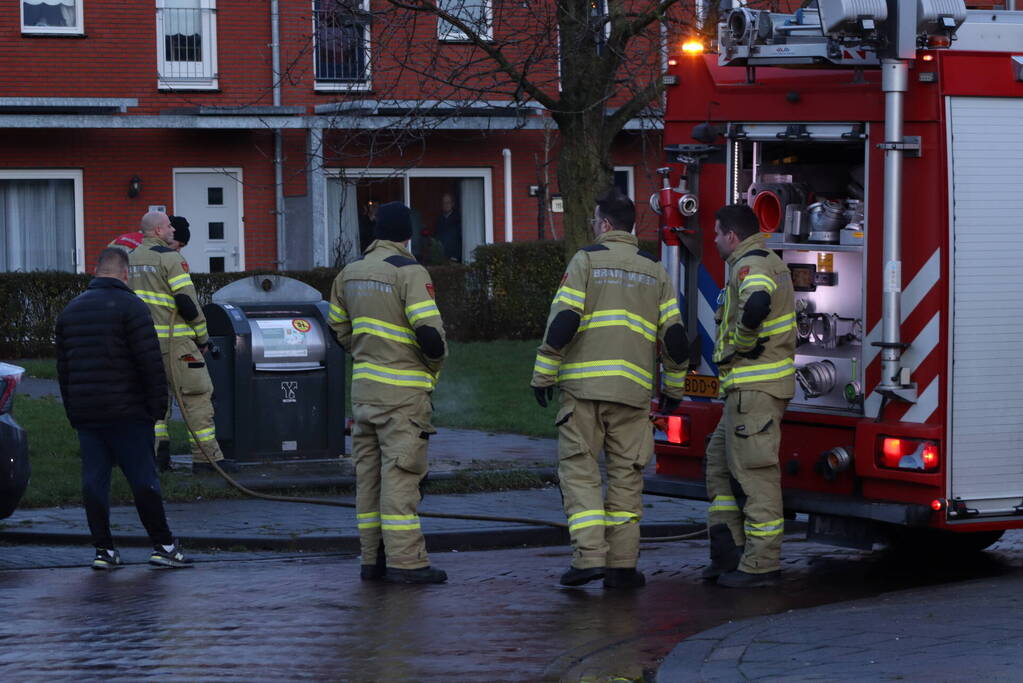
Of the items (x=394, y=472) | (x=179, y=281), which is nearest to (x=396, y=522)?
(x=394, y=472)

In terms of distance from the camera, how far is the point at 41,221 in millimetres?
24141

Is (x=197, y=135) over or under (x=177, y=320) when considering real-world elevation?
over

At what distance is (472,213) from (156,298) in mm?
14943

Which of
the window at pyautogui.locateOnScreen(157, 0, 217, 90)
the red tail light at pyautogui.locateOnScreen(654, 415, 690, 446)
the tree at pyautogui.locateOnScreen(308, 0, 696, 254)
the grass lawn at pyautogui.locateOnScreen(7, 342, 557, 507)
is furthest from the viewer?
the window at pyautogui.locateOnScreen(157, 0, 217, 90)

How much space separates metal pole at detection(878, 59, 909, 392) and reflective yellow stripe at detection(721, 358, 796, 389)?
20.2 inches

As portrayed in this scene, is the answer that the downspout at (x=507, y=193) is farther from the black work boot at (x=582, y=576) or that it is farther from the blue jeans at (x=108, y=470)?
the black work boot at (x=582, y=576)

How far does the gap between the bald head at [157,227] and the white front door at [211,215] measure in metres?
13.0

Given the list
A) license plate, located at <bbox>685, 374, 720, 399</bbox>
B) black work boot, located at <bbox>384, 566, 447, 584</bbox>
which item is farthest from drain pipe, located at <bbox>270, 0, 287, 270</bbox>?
black work boot, located at <bbox>384, 566, 447, 584</bbox>

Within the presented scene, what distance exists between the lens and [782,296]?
27.0 feet

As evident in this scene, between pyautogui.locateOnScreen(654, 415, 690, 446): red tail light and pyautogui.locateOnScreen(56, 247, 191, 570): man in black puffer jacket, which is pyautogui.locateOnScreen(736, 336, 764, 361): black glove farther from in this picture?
pyautogui.locateOnScreen(56, 247, 191, 570): man in black puffer jacket

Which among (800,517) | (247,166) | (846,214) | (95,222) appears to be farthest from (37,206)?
(846,214)

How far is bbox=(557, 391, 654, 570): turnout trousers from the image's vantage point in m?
8.23

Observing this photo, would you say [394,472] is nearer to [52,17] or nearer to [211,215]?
[211,215]

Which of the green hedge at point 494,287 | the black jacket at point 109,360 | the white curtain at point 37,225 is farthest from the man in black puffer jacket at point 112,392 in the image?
the white curtain at point 37,225
